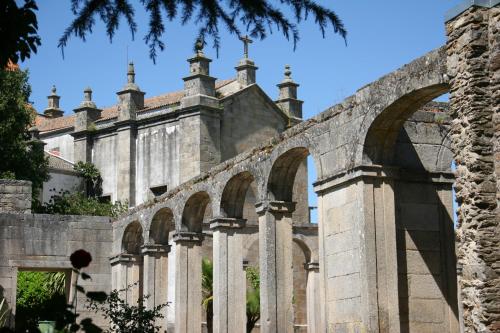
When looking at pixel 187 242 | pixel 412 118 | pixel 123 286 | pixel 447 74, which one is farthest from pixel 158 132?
pixel 447 74

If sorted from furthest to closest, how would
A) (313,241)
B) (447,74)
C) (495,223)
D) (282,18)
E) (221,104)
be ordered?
(221,104)
(313,241)
(447,74)
(495,223)
(282,18)

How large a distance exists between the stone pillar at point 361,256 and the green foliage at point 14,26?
26.3ft

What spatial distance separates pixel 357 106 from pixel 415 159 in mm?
1280

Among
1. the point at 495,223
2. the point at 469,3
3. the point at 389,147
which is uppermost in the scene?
the point at 469,3

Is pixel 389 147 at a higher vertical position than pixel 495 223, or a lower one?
higher

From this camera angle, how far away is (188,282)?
19609 millimetres

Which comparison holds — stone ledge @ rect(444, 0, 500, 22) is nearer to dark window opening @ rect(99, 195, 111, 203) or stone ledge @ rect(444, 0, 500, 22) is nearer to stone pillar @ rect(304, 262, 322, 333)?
stone pillar @ rect(304, 262, 322, 333)

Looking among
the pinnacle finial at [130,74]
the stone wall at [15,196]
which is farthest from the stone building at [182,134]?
the stone wall at [15,196]

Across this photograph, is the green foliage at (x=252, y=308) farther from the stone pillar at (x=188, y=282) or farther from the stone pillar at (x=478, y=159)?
the stone pillar at (x=478, y=159)

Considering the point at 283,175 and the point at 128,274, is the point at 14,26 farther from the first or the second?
the point at 128,274

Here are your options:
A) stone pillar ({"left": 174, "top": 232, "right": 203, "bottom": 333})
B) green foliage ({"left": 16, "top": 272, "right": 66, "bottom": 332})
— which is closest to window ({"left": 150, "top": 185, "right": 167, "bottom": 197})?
green foliage ({"left": 16, "top": 272, "right": 66, "bottom": 332})

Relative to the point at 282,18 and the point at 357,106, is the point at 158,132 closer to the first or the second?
the point at 357,106

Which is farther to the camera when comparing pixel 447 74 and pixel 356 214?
pixel 356 214

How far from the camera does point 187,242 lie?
776 inches
